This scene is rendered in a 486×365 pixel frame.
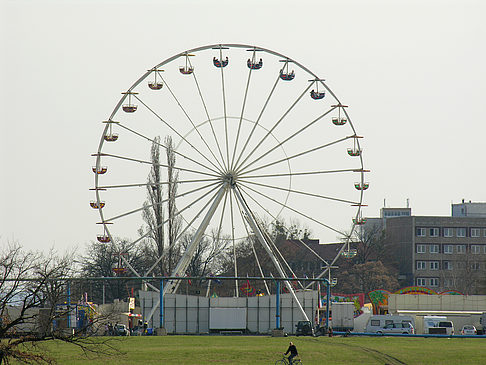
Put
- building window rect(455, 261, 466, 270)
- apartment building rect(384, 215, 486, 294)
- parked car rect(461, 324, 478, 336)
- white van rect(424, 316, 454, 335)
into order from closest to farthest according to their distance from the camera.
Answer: white van rect(424, 316, 454, 335) → parked car rect(461, 324, 478, 336) → building window rect(455, 261, 466, 270) → apartment building rect(384, 215, 486, 294)

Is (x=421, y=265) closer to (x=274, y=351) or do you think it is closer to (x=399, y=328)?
(x=399, y=328)

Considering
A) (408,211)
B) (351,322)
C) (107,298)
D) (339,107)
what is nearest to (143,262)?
(107,298)

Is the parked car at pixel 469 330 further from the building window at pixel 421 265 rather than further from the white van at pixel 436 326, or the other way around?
the building window at pixel 421 265

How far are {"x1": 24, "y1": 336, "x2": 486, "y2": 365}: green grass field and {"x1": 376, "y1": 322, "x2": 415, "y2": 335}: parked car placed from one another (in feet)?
29.0

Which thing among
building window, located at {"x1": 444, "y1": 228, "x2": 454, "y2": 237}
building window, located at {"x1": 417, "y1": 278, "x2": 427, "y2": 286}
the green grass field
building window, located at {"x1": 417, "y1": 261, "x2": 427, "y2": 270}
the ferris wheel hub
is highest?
building window, located at {"x1": 444, "y1": 228, "x2": 454, "y2": 237}

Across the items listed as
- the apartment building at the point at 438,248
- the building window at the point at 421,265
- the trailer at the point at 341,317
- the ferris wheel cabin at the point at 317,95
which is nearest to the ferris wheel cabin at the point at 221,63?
the ferris wheel cabin at the point at 317,95

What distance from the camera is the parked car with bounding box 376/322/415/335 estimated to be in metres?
68.5

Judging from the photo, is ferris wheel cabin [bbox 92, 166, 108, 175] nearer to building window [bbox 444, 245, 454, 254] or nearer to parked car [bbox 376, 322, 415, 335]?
parked car [bbox 376, 322, 415, 335]

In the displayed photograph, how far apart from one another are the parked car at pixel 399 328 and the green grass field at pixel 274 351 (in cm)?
883

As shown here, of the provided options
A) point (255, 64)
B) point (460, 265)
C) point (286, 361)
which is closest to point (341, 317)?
point (255, 64)

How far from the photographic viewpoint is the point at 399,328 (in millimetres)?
68812

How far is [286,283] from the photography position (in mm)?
66375

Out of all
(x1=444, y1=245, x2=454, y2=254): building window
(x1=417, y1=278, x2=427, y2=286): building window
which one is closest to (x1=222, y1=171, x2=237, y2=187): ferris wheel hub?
(x1=417, y1=278, x2=427, y2=286): building window

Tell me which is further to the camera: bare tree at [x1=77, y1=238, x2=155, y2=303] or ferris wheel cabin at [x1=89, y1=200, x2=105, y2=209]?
bare tree at [x1=77, y1=238, x2=155, y2=303]
